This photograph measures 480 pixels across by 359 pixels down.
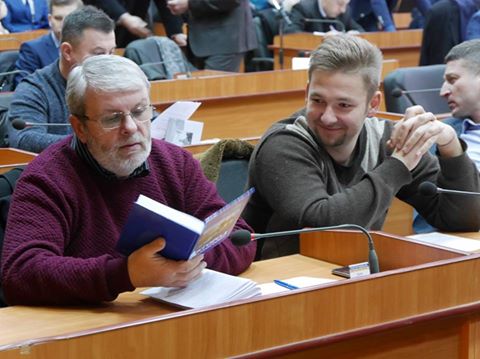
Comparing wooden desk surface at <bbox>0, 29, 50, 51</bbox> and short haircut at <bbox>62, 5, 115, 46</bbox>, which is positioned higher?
short haircut at <bbox>62, 5, 115, 46</bbox>

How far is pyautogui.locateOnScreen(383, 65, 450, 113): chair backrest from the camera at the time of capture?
5152mm

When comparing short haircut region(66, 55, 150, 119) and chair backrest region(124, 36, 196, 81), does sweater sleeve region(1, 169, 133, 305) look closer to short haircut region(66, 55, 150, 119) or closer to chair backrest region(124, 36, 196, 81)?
short haircut region(66, 55, 150, 119)

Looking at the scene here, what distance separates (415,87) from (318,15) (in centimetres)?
316

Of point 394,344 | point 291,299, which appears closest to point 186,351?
point 291,299

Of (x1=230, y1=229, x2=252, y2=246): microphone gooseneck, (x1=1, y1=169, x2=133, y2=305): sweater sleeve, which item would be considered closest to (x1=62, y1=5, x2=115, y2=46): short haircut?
(x1=1, y1=169, x2=133, y2=305): sweater sleeve

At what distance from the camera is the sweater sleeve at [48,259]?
2.10 m

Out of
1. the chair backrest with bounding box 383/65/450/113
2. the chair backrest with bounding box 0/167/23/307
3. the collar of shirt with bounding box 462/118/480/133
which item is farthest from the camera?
the chair backrest with bounding box 383/65/450/113

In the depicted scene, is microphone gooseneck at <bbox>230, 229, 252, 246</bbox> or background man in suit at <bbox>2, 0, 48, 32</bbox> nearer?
microphone gooseneck at <bbox>230, 229, 252, 246</bbox>

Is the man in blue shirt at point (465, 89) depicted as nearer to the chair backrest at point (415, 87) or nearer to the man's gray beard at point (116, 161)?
the chair backrest at point (415, 87)

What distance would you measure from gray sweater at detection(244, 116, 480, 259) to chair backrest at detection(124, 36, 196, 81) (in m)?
3.27

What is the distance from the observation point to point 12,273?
2.17m

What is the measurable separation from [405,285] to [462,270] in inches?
6.3

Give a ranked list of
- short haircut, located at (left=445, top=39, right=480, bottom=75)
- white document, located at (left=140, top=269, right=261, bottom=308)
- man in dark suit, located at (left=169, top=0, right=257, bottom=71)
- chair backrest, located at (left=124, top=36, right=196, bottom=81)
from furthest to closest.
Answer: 1. man in dark suit, located at (left=169, top=0, right=257, bottom=71)
2. chair backrest, located at (left=124, top=36, right=196, bottom=81)
3. short haircut, located at (left=445, top=39, right=480, bottom=75)
4. white document, located at (left=140, top=269, right=261, bottom=308)

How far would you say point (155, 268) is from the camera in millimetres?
2055
